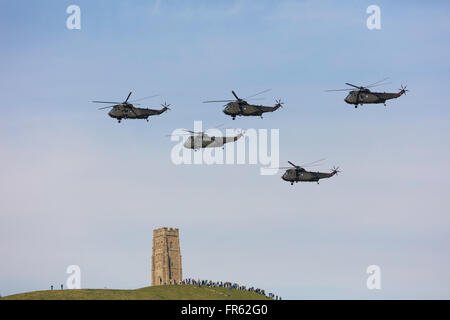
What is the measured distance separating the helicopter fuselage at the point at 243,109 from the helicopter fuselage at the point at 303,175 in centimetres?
955

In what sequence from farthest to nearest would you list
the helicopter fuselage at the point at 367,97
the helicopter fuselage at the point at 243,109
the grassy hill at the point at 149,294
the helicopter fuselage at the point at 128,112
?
1. the helicopter fuselage at the point at 367,97
2. the helicopter fuselage at the point at 128,112
3. the helicopter fuselage at the point at 243,109
4. the grassy hill at the point at 149,294

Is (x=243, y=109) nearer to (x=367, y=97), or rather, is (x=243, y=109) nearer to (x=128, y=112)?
(x=128, y=112)

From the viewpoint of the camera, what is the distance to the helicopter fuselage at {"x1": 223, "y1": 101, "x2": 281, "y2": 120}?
12950 centimetres

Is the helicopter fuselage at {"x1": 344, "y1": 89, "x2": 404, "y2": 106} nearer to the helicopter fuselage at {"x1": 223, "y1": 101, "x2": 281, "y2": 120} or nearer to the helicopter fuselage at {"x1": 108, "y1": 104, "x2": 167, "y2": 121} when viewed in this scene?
the helicopter fuselage at {"x1": 223, "y1": 101, "x2": 281, "y2": 120}

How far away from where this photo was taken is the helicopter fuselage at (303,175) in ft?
435

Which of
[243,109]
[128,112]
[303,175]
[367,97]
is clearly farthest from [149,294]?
[367,97]

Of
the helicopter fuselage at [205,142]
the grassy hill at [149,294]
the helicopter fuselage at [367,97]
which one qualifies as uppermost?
the helicopter fuselage at [367,97]

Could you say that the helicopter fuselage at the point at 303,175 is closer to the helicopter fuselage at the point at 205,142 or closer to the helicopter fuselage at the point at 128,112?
the helicopter fuselage at the point at 205,142

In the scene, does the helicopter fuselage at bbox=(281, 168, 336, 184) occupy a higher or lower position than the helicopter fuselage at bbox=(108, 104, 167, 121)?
lower

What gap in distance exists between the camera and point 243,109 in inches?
5098

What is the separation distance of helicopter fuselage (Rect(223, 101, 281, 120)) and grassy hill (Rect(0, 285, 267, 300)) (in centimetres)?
2852

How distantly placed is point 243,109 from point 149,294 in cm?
3068
